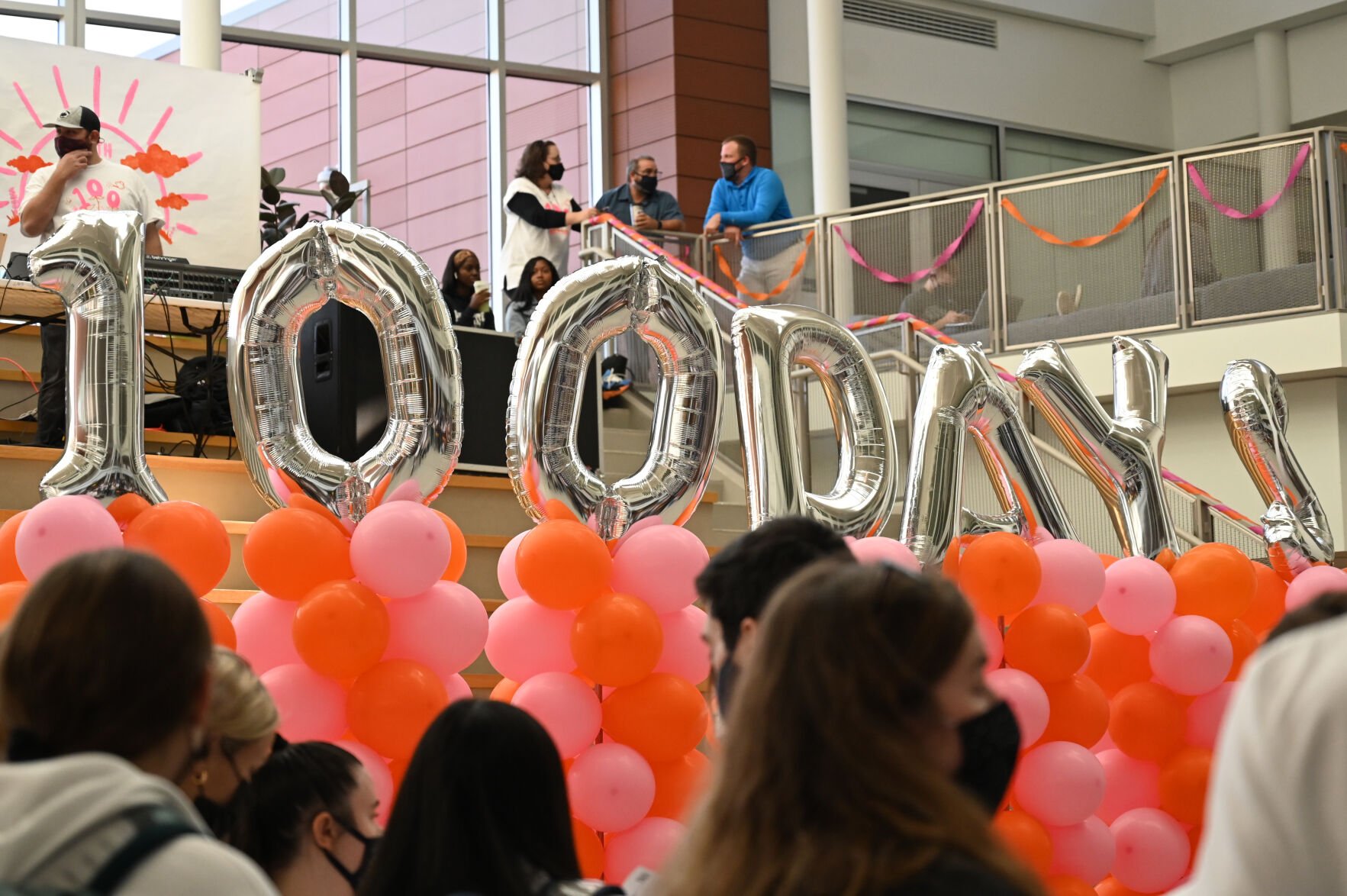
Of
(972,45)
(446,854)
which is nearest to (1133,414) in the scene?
(446,854)

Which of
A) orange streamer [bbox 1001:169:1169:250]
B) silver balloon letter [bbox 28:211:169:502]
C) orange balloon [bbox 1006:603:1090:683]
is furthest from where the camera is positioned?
orange streamer [bbox 1001:169:1169:250]

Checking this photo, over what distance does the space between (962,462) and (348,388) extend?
1.92m

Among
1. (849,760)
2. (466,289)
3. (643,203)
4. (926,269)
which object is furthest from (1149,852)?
(643,203)

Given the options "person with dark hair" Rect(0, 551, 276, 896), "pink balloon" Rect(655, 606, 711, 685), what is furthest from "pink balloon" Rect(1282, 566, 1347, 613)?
"person with dark hair" Rect(0, 551, 276, 896)

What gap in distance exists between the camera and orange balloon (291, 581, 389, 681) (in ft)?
11.3

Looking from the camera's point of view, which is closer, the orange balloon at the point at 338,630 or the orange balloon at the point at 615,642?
the orange balloon at the point at 338,630

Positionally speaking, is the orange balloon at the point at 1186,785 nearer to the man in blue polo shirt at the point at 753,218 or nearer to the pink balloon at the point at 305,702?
the pink balloon at the point at 305,702

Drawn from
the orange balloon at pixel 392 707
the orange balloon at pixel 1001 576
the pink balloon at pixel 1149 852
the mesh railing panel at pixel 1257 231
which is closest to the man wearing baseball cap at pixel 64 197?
the orange balloon at pixel 392 707

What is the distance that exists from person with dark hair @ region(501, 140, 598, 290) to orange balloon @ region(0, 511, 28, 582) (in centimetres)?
526

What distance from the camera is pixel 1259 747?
4.40 ft

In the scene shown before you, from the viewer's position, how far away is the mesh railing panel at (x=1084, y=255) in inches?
361

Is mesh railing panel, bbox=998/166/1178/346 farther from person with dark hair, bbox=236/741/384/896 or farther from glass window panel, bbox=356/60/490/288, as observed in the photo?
person with dark hair, bbox=236/741/384/896

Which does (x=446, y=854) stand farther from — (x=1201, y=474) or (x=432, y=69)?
(x=432, y=69)

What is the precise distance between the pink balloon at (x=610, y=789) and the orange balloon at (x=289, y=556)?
0.66 m
